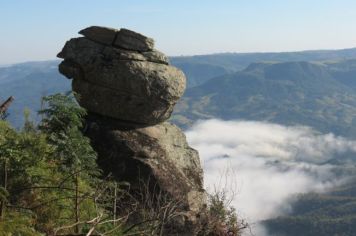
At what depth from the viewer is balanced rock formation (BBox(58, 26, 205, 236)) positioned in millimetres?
18500

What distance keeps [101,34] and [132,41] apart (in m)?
1.41

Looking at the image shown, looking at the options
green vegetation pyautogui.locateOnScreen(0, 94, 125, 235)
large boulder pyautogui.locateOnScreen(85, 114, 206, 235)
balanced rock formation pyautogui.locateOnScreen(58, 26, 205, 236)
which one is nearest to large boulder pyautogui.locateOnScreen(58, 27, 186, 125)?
balanced rock formation pyautogui.locateOnScreen(58, 26, 205, 236)

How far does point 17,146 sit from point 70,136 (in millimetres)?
2725

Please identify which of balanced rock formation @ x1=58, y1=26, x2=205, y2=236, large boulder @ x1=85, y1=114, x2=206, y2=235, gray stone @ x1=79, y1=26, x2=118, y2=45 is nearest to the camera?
large boulder @ x1=85, y1=114, x2=206, y2=235

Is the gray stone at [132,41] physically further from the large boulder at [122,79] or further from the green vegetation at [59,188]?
the green vegetation at [59,188]

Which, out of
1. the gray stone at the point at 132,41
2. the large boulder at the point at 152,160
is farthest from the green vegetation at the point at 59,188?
the gray stone at the point at 132,41

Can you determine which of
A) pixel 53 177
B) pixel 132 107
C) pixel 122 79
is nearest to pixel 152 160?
pixel 132 107

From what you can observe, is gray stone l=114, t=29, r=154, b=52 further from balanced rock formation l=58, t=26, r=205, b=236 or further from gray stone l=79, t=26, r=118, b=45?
gray stone l=79, t=26, r=118, b=45

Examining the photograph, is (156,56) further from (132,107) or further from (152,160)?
(152,160)

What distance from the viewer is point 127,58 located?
66.0 feet

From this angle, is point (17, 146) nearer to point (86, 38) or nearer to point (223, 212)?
point (223, 212)

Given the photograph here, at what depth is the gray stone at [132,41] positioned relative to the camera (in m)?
20.9

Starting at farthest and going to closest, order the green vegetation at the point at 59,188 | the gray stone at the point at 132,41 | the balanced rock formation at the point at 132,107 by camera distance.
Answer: the gray stone at the point at 132,41, the balanced rock formation at the point at 132,107, the green vegetation at the point at 59,188

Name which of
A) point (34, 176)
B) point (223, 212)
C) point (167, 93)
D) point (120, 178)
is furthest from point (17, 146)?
point (167, 93)
